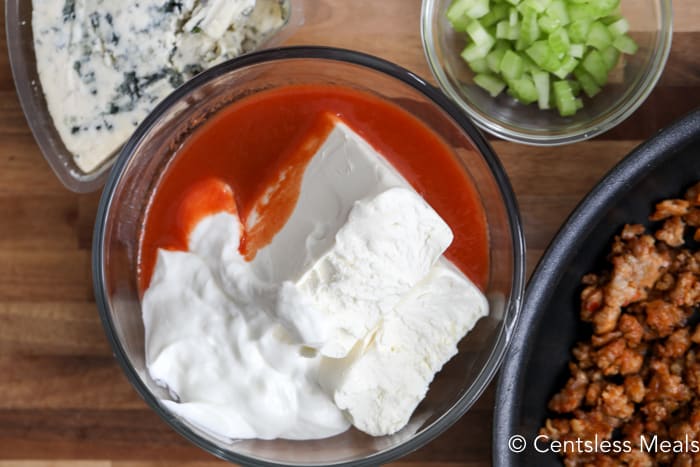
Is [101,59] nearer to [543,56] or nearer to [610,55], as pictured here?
[543,56]

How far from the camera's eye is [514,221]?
1.65m

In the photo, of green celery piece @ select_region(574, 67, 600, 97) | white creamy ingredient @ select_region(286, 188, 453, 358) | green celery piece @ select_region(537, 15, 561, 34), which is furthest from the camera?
green celery piece @ select_region(574, 67, 600, 97)

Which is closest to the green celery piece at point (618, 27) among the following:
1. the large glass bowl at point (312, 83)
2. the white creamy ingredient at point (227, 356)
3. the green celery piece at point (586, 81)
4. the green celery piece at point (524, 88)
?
the green celery piece at point (586, 81)

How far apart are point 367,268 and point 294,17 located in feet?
2.30

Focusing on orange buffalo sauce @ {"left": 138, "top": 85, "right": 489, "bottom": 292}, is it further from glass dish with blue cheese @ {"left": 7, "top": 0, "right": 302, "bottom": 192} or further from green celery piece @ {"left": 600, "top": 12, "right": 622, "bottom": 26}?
green celery piece @ {"left": 600, "top": 12, "right": 622, "bottom": 26}

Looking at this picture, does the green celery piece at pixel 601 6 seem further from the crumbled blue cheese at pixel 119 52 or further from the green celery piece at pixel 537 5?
the crumbled blue cheese at pixel 119 52

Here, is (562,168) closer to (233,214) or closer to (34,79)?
(233,214)

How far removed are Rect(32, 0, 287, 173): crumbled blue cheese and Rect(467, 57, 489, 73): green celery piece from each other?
44 centimetres

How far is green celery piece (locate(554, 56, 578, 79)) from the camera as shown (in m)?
1.79

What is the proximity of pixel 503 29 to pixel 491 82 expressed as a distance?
0.41ft

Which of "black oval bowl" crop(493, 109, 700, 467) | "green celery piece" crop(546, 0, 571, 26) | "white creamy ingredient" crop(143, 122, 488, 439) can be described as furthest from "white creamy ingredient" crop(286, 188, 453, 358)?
"green celery piece" crop(546, 0, 571, 26)

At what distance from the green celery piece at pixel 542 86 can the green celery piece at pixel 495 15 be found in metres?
0.14

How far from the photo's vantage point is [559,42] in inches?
69.3

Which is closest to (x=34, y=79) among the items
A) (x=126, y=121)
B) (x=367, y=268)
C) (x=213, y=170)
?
(x=126, y=121)
